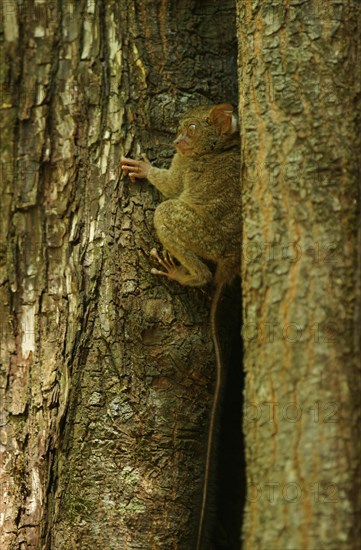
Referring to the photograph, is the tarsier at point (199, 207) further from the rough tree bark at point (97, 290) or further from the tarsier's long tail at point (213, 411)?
the rough tree bark at point (97, 290)

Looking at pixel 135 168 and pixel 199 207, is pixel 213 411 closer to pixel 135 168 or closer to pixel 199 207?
pixel 199 207

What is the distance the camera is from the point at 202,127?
5.19m

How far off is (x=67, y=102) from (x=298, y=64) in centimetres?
178

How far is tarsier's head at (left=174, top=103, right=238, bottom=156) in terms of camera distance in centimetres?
519

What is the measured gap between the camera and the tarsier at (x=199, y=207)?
4.96m

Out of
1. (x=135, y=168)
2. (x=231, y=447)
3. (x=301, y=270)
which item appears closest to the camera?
(x=301, y=270)

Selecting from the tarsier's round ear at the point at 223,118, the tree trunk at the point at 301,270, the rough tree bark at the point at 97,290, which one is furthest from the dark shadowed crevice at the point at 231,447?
the tree trunk at the point at 301,270

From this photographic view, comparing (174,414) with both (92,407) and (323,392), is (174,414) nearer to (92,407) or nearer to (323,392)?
(92,407)

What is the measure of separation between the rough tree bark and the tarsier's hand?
0.30 ft

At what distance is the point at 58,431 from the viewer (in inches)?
190

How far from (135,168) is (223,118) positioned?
74 cm

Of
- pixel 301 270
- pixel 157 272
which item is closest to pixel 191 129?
pixel 157 272

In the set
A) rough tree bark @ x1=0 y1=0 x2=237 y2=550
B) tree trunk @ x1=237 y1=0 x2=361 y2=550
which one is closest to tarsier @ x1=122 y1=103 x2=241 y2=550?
rough tree bark @ x1=0 y1=0 x2=237 y2=550

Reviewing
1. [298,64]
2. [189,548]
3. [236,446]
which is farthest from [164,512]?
[298,64]
